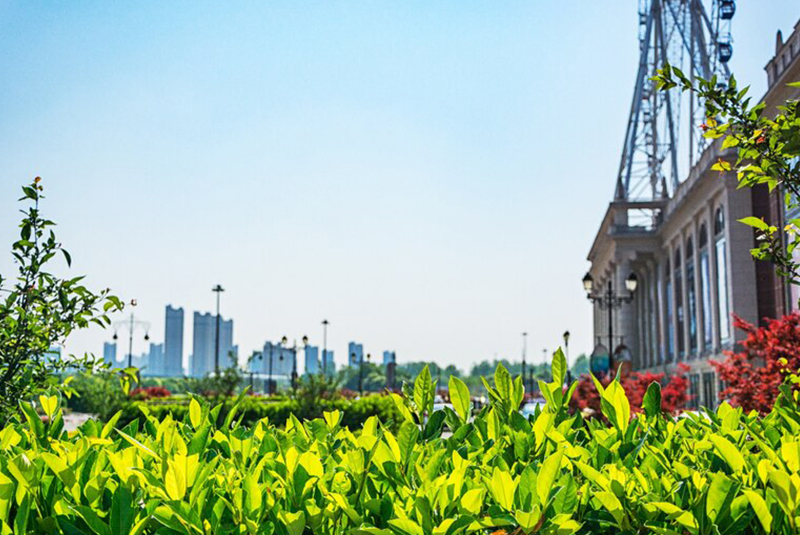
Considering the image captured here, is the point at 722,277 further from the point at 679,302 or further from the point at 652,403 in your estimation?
the point at 652,403

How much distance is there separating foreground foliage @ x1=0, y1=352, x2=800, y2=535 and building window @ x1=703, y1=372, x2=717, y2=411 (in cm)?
4925

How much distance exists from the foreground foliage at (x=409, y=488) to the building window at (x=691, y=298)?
2132 inches

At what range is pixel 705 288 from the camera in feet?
172

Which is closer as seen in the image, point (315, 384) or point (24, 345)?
point (24, 345)

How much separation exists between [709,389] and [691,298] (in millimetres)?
8150

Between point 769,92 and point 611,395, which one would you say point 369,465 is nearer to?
point 611,395

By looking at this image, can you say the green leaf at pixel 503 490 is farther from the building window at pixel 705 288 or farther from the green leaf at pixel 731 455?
the building window at pixel 705 288

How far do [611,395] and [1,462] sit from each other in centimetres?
219

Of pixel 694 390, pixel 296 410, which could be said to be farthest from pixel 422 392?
pixel 694 390

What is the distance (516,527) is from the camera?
2.57 metres

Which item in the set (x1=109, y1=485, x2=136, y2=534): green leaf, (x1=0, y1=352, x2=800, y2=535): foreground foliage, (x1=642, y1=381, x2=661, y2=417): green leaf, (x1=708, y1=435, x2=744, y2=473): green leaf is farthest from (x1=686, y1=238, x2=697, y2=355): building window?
(x1=109, y1=485, x2=136, y2=534): green leaf

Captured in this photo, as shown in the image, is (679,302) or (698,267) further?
(679,302)

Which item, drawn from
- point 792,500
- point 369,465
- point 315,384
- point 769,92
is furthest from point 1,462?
point 769,92

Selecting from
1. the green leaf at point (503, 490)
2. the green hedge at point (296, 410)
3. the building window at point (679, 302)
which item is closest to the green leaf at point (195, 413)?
the green leaf at point (503, 490)
